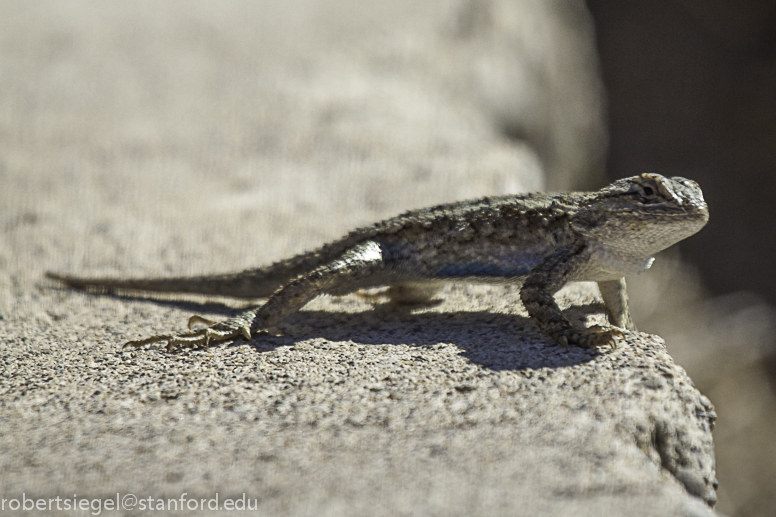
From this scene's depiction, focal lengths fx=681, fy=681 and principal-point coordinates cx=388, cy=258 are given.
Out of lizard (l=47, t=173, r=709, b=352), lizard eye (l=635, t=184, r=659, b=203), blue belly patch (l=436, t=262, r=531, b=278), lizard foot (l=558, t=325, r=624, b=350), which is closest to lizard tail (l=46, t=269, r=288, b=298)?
lizard (l=47, t=173, r=709, b=352)

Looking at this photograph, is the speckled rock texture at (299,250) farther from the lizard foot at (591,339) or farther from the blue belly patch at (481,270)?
the blue belly patch at (481,270)

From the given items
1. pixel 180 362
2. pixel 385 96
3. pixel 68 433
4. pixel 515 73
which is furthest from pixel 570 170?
pixel 68 433

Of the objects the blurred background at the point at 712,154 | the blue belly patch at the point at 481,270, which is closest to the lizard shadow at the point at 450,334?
the blue belly patch at the point at 481,270

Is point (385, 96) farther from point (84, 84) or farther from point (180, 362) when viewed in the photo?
point (180, 362)

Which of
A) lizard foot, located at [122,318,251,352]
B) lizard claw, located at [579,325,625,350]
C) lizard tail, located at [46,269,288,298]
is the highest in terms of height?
lizard tail, located at [46,269,288,298]

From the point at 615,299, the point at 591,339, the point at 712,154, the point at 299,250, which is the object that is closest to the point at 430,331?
the point at 591,339

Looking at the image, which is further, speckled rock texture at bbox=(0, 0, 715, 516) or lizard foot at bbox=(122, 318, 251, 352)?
lizard foot at bbox=(122, 318, 251, 352)

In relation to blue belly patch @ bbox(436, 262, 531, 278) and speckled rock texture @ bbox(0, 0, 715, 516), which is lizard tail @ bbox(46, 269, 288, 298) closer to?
speckled rock texture @ bbox(0, 0, 715, 516)
